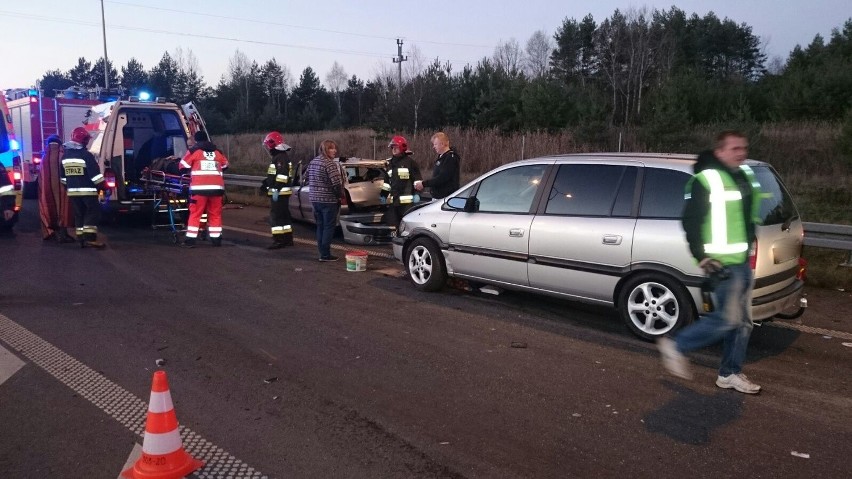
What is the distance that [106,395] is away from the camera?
4848 millimetres

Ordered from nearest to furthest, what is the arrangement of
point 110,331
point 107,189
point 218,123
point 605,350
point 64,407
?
point 64,407 < point 605,350 < point 110,331 < point 107,189 < point 218,123

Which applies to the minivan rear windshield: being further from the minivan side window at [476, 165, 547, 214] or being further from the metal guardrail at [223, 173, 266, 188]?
the metal guardrail at [223, 173, 266, 188]

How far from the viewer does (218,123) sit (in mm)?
52500

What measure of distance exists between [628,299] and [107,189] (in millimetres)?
9964

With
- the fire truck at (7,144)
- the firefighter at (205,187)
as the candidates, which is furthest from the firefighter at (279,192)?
the fire truck at (7,144)

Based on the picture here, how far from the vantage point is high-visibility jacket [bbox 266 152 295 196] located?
36.5 ft

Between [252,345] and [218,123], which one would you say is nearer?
[252,345]

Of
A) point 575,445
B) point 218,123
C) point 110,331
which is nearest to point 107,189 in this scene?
point 110,331

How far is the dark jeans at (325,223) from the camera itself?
9922mm

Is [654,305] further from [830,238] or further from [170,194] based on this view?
[170,194]

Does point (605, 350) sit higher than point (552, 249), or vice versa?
point (552, 249)

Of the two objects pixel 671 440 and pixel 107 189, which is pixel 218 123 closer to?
pixel 107 189

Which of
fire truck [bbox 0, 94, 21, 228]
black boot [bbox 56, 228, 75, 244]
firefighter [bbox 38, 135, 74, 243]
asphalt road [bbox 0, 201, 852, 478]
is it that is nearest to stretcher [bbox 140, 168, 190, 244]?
firefighter [bbox 38, 135, 74, 243]

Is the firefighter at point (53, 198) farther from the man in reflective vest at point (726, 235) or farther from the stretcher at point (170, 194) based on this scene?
the man in reflective vest at point (726, 235)
